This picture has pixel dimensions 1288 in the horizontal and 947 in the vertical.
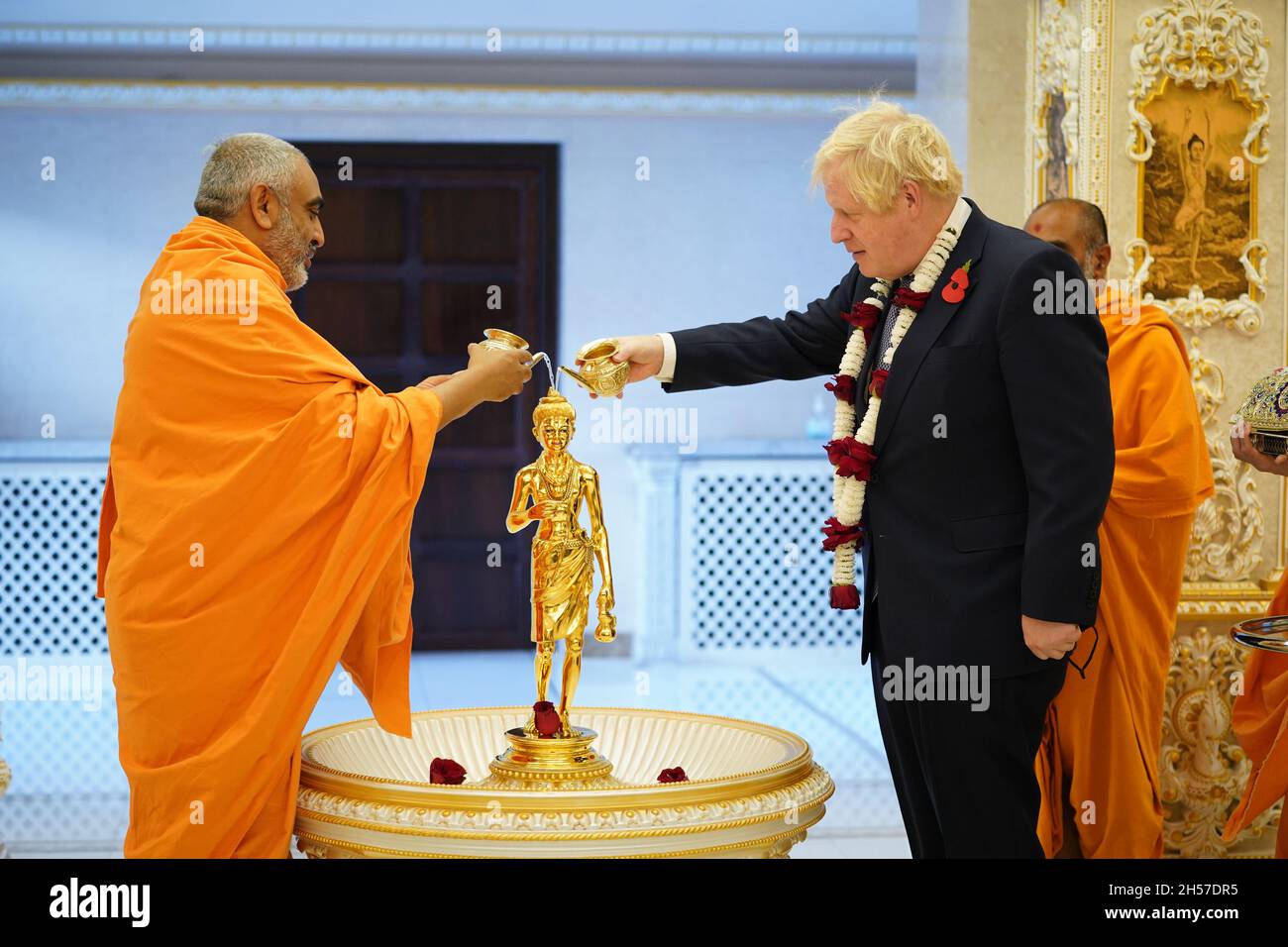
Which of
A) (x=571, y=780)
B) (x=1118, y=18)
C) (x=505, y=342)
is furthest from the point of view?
(x=1118, y=18)

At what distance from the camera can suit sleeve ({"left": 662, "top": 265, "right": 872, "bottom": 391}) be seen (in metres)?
2.91

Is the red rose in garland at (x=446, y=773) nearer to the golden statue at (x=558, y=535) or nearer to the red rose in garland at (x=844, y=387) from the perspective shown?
the golden statue at (x=558, y=535)

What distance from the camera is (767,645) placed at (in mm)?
9500

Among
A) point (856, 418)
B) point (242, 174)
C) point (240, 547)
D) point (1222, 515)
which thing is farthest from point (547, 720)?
point (1222, 515)

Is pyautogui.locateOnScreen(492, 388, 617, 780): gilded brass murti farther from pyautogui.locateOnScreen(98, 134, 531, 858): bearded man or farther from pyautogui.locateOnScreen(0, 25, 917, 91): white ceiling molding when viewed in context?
pyautogui.locateOnScreen(0, 25, 917, 91): white ceiling molding

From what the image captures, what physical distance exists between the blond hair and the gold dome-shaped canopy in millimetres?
836

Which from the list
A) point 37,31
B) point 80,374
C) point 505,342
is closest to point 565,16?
point 37,31

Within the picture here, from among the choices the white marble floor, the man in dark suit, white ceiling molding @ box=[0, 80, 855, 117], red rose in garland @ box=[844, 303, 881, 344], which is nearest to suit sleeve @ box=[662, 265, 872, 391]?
red rose in garland @ box=[844, 303, 881, 344]

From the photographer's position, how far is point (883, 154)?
2.48 metres

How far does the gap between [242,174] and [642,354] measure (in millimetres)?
882

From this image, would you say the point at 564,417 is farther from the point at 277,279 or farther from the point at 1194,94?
the point at 1194,94

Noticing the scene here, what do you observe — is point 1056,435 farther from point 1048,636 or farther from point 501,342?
point 501,342

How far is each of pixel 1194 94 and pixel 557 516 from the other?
3.08 m

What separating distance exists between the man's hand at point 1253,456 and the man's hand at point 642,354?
4.04 ft
